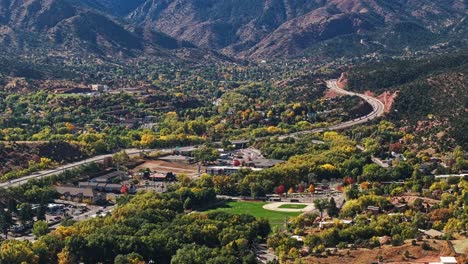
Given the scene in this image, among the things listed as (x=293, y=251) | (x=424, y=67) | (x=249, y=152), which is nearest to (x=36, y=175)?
(x=249, y=152)

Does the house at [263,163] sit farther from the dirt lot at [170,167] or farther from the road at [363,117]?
the road at [363,117]

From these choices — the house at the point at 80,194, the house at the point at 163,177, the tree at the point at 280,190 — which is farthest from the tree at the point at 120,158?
the tree at the point at 280,190

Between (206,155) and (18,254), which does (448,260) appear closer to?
(18,254)

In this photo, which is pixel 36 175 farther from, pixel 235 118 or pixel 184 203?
pixel 235 118

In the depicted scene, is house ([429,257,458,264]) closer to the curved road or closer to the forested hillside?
the forested hillside

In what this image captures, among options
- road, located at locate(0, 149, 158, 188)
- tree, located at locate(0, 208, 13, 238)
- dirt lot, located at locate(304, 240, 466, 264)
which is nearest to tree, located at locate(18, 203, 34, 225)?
tree, located at locate(0, 208, 13, 238)
